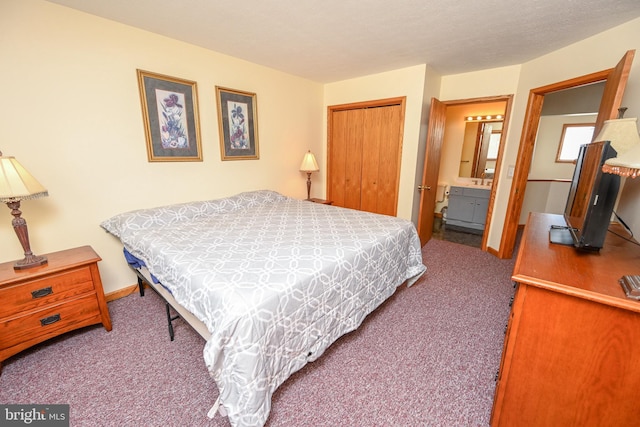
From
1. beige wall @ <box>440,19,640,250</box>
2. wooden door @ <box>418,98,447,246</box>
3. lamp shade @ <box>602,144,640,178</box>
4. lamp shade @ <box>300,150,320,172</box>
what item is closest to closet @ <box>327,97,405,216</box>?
wooden door @ <box>418,98,447,246</box>

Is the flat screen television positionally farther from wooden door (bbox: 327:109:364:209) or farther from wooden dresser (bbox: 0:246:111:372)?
wooden dresser (bbox: 0:246:111:372)

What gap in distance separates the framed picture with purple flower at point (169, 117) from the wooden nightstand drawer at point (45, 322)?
4.34ft

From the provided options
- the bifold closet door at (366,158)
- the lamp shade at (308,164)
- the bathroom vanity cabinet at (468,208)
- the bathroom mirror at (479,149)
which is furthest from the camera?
the bathroom mirror at (479,149)

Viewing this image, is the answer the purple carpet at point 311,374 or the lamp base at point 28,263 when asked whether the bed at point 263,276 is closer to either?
the purple carpet at point 311,374

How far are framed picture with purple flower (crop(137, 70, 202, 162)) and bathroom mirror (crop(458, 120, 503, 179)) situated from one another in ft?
14.9

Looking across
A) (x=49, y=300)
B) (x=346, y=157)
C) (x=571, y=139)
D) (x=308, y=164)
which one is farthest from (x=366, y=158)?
(x=571, y=139)

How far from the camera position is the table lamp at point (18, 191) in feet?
4.90

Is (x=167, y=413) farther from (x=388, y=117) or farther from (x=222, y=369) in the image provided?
→ (x=388, y=117)

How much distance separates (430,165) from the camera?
328 cm

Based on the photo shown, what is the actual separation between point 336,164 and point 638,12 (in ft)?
10.2

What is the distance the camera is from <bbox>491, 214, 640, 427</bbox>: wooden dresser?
0.92 meters

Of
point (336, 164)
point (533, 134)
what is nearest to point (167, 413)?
point (336, 164)

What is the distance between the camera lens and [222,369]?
44.1 inches

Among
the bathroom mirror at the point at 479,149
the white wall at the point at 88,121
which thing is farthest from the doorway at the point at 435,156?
the white wall at the point at 88,121
